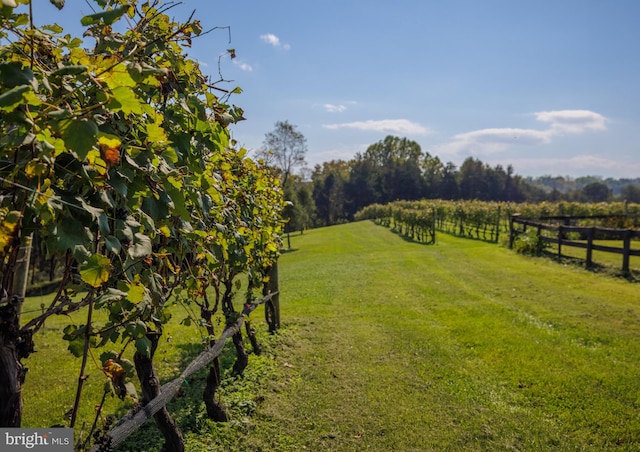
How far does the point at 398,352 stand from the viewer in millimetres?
5957

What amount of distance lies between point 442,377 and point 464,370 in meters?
0.38

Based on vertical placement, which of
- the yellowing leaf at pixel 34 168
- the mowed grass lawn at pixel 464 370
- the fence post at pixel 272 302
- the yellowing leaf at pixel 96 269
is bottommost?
the mowed grass lawn at pixel 464 370

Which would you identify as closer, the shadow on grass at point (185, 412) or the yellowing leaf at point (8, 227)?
the yellowing leaf at point (8, 227)

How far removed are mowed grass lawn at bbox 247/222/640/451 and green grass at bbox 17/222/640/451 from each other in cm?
2

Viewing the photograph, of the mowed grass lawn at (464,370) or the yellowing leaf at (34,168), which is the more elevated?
the yellowing leaf at (34,168)

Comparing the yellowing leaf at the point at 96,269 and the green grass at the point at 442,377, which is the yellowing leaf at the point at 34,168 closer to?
the yellowing leaf at the point at 96,269

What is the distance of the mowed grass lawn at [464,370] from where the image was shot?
3793 mm

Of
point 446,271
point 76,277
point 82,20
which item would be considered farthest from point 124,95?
point 446,271

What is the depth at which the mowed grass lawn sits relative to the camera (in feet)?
12.4

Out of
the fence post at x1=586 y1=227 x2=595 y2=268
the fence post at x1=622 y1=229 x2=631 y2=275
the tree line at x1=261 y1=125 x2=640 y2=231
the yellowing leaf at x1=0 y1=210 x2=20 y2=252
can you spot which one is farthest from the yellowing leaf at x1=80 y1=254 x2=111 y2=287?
the tree line at x1=261 y1=125 x2=640 y2=231

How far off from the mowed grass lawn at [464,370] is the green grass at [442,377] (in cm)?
2

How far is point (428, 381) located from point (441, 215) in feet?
99.2

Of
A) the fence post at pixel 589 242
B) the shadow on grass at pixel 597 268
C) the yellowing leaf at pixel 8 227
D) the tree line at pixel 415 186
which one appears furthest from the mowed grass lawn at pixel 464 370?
the tree line at pixel 415 186

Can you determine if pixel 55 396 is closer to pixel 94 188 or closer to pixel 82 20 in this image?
pixel 94 188
